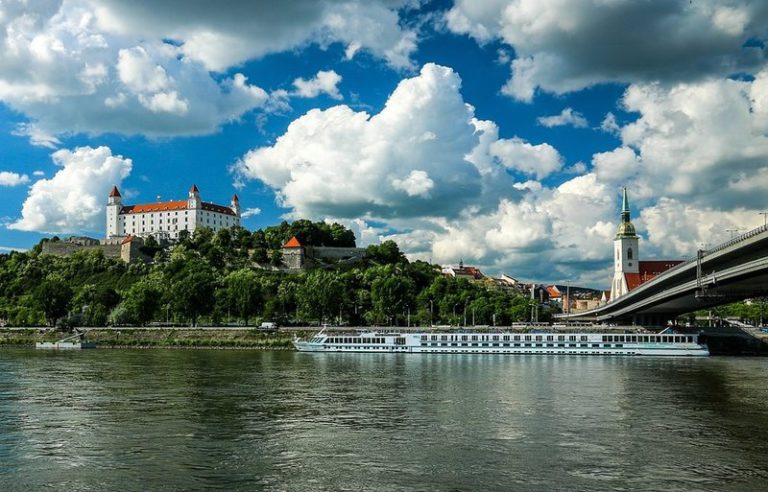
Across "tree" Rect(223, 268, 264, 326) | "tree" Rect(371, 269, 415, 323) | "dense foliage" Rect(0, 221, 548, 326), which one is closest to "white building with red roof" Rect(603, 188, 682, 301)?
"dense foliage" Rect(0, 221, 548, 326)

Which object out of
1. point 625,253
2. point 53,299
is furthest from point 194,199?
point 625,253

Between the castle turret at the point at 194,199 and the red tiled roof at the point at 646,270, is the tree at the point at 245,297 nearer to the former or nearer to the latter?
the castle turret at the point at 194,199

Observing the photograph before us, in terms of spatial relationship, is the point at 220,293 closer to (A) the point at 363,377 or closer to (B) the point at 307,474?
(A) the point at 363,377

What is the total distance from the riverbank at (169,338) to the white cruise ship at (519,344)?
10.1m

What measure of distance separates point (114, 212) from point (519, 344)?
115347mm

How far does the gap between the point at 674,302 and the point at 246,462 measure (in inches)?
2390

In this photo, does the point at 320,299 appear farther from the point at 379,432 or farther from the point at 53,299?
the point at 379,432

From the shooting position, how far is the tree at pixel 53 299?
92625 mm

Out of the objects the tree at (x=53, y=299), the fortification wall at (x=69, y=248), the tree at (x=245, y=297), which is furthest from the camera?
the fortification wall at (x=69, y=248)

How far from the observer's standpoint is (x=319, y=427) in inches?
957

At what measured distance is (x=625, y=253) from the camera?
462 feet

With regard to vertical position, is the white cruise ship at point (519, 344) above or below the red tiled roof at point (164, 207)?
below

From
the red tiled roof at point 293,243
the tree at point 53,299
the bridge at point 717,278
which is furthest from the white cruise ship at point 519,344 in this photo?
the red tiled roof at point 293,243

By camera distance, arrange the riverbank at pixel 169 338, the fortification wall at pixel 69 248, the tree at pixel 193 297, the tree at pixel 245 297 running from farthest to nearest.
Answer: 1. the fortification wall at pixel 69 248
2. the tree at pixel 245 297
3. the tree at pixel 193 297
4. the riverbank at pixel 169 338
